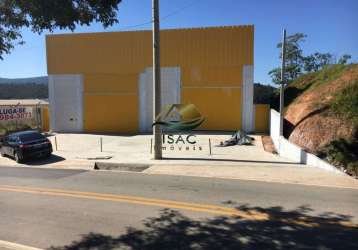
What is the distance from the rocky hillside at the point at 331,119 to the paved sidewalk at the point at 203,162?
1363 millimetres

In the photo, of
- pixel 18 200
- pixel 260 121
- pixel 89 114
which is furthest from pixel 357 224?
pixel 89 114

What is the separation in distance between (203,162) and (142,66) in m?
16.0

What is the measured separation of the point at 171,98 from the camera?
2852 centimetres

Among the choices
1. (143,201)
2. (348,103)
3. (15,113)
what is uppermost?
(348,103)

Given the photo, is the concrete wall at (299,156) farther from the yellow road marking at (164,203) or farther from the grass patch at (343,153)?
the yellow road marking at (164,203)

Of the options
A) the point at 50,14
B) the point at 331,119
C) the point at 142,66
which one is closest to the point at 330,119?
the point at 331,119

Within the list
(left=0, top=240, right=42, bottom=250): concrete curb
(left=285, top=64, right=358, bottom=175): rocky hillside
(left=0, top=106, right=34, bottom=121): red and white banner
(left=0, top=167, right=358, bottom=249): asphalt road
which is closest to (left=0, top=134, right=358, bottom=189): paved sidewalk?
(left=0, top=167, right=358, bottom=249): asphalt road

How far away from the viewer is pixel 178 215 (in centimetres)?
774

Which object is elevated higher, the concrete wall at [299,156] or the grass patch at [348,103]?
the grass patch at [348,103]

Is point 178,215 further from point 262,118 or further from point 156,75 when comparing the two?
point 262,118

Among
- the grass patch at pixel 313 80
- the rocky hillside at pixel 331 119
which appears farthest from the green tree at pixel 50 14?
the grass patch at pixel 313 80

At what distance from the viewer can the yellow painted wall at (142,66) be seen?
27391 mm

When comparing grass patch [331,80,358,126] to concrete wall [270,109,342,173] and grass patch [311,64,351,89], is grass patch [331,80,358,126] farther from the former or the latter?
grass patch [311,64,351,89]

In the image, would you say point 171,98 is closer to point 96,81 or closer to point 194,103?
point 194,103
